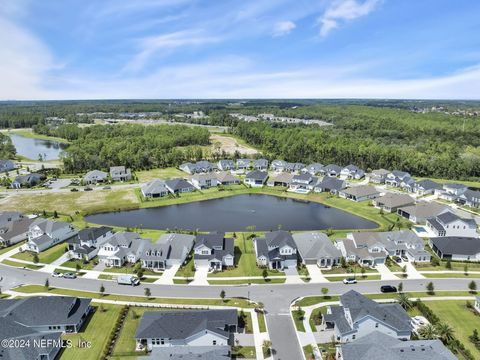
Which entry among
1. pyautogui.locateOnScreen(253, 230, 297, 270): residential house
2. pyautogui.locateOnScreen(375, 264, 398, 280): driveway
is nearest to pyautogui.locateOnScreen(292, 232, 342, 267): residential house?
pyautogui.locateOnScreen(253, 230, 297, 270): residential house

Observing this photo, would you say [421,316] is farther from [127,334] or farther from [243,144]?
[243,144]

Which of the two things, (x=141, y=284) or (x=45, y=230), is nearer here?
(x=141, y=284)

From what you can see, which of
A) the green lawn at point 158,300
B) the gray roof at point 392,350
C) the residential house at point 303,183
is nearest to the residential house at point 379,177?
the residential house at point 303,183

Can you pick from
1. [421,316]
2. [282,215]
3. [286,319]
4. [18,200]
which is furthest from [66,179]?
[421,316]

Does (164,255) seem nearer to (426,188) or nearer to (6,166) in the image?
(426,188)

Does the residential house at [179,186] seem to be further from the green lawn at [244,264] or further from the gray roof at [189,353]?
the gray roof at [189,353]
